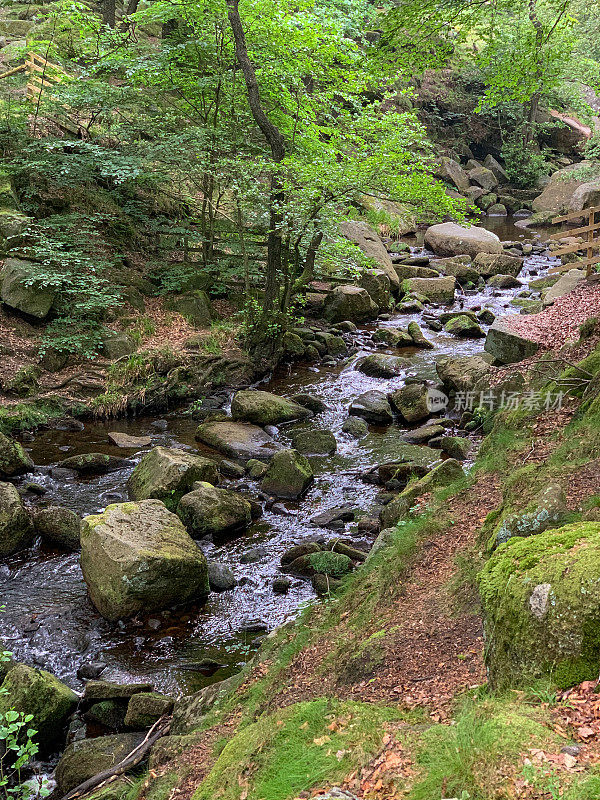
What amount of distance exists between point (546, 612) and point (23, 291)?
12286 millimetres

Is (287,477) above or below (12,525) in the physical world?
above

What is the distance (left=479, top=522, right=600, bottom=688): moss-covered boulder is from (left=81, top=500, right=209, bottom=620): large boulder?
4.30 metres

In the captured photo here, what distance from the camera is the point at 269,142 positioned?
40.7 feet

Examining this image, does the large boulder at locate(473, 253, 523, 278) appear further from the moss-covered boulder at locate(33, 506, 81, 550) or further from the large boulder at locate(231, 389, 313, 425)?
the moss-covered boulder at locate(33, 506, 81, 550)

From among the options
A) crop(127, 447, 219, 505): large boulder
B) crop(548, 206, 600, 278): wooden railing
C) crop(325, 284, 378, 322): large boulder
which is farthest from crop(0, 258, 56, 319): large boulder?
crop(548, 206, 600, 278): wooden railing

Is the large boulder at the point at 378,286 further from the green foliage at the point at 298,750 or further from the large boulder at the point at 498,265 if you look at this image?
the green foliage at the point at 298,750

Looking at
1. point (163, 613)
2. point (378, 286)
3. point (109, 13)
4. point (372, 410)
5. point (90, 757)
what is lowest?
point (163, 613)

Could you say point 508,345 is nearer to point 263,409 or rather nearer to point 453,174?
point 263,409

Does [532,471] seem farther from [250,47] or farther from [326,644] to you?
[250,47]

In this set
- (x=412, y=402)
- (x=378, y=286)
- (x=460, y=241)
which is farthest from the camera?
(x=460, y=241)

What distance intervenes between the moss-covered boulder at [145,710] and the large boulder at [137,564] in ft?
4.70

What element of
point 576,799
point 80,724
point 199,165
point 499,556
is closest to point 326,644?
point 499,556

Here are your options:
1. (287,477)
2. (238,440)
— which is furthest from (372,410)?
(287,477)

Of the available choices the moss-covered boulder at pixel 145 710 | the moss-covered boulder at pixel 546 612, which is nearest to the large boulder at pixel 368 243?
the moss-covered boulder at pixel 145 710
